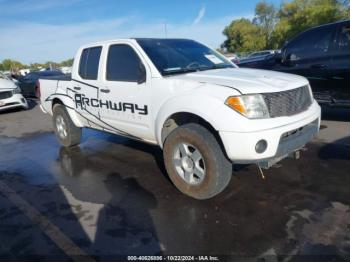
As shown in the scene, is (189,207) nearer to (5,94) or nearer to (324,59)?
(324,59)

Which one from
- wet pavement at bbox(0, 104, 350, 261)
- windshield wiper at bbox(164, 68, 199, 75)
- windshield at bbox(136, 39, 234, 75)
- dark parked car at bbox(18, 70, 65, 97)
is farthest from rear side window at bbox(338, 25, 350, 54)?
dark parked car at bbox(18, 70, 65, 97)

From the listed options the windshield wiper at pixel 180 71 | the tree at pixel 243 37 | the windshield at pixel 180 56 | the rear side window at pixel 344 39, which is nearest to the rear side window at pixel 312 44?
the rear side window at pixel 344 39

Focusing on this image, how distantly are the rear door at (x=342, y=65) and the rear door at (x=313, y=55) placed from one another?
11 centimetres

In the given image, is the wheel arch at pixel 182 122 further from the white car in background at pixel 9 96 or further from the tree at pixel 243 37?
the tree at pixel 243 37

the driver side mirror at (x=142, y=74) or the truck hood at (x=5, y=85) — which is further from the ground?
the driver side mirror at (x=142, y=74)

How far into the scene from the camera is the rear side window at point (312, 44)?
669 centimetres

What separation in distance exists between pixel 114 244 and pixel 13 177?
2.83 meters

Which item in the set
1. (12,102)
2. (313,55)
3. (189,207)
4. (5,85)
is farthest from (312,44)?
(5,85)

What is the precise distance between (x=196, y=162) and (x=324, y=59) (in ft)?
14.2

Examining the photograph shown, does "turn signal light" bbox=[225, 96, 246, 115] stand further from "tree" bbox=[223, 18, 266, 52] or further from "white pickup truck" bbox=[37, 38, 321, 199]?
"tree" bbox=[223, 18, 266, 52]

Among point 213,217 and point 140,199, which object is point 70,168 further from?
point 213,217

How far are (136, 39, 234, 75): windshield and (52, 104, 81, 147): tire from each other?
2455 mm

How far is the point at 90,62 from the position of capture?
5496mm

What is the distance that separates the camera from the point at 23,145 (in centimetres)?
724
